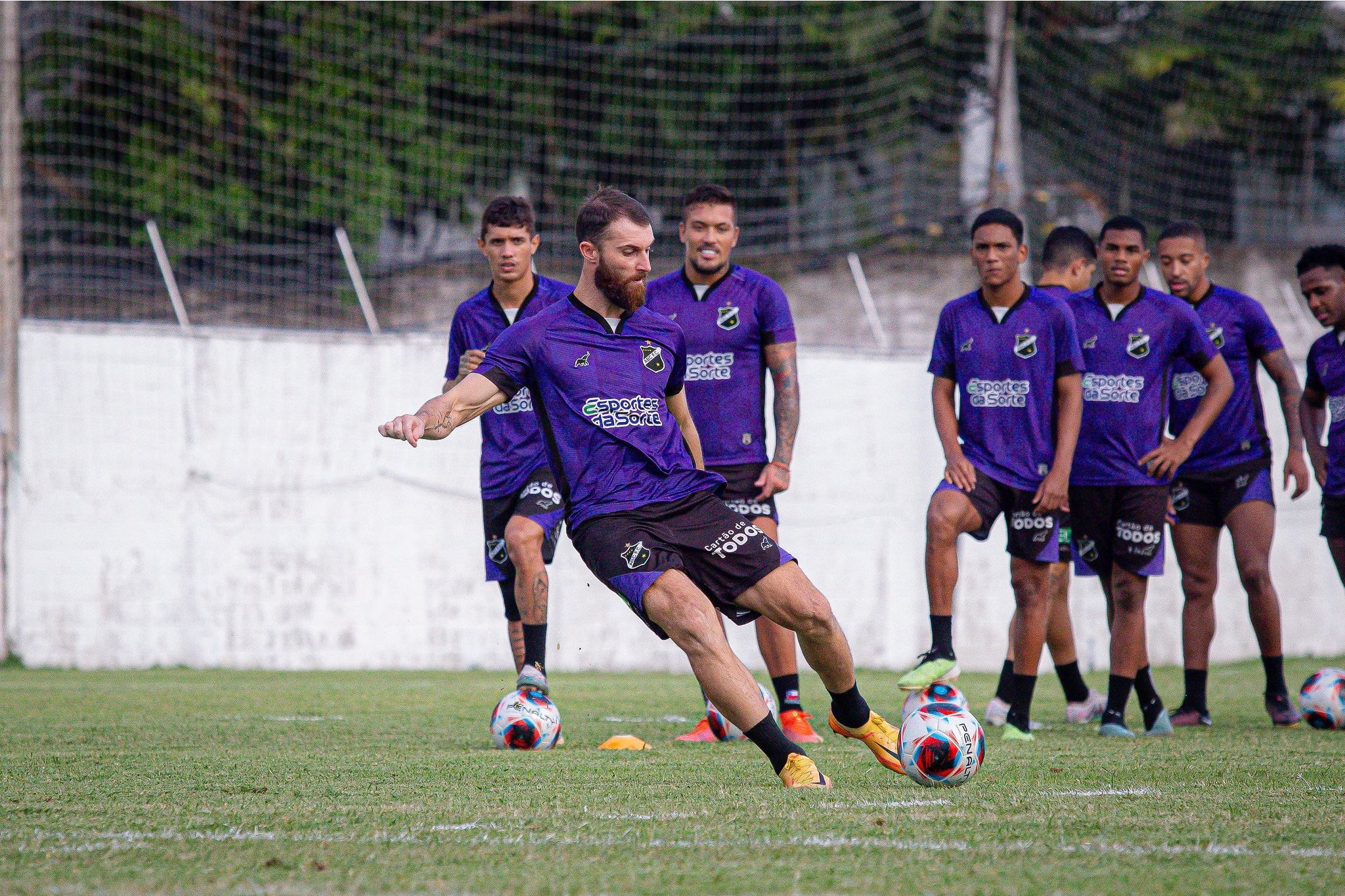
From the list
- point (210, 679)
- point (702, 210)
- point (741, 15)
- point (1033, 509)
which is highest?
point (741, 15)

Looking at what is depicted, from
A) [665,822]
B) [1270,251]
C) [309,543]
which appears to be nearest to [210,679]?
[309,543]

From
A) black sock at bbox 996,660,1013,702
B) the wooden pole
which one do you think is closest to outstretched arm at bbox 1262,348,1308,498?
black sock at bbox 996,660,1013,702

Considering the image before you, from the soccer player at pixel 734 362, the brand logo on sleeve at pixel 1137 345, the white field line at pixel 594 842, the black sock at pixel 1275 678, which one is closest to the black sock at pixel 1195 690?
the black sock at pixel 1275 678

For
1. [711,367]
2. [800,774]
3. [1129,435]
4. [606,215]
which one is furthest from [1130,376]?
[800,774]

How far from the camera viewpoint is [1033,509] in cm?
652

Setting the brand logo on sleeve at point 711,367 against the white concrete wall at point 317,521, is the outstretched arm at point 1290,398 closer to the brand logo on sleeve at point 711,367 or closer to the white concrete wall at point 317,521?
the brand logo on sleeve at point 711,367

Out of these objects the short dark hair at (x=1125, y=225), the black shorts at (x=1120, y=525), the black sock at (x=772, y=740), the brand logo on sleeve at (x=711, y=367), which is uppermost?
the short dark hair at (x=1125, y=225)

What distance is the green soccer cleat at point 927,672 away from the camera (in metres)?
5.71

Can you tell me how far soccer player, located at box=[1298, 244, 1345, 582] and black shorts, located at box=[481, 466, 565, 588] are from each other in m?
4.07

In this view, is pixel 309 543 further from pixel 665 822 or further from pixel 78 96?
pixel 665 822

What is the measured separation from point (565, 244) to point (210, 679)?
586 cm

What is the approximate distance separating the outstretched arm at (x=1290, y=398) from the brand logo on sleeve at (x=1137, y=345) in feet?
3.77

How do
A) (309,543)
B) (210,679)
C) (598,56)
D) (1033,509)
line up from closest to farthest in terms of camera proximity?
(1033,509) → (210,679) → (309,543) → (598,56)

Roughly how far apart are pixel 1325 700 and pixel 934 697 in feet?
9.82
